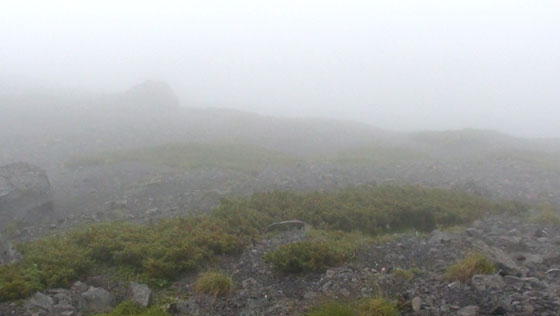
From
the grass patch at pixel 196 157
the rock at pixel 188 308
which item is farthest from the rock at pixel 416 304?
the grass patch at pixel 196 157

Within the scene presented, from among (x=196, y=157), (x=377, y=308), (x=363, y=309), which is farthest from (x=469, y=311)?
(x=196, y=157)

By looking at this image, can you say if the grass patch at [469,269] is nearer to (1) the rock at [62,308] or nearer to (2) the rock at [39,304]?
(1) the rock at [62,308]

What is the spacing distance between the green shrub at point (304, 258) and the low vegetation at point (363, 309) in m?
2.33

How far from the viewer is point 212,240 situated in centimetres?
1337

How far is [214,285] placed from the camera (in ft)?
35.2

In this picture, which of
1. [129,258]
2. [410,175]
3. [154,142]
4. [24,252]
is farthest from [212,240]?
[154,142]

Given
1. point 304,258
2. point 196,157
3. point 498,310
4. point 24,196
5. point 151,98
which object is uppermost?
point 498,310

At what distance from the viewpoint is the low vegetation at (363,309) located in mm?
8859

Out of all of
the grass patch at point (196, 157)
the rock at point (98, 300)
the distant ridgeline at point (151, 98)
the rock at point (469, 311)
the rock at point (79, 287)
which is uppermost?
the rock at point (469, 311)

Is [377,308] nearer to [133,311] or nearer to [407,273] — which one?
[407,273]

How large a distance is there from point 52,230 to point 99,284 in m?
7.88

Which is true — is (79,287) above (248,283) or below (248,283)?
below

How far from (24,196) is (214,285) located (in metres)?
13.7

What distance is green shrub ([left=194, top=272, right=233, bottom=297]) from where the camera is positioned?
1067 centimetres
